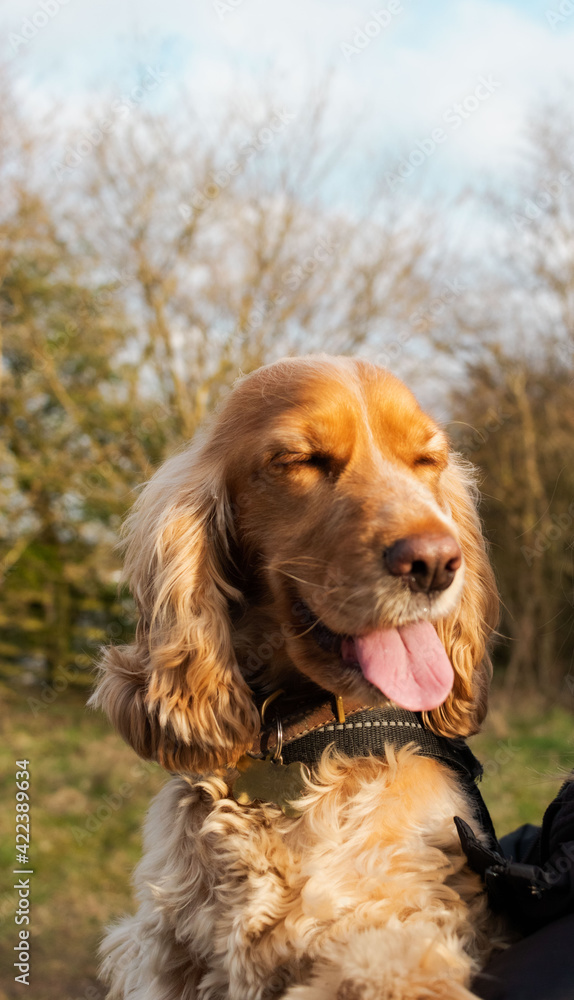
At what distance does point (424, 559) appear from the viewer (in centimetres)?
174

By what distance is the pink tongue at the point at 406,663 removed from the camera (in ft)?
6.01

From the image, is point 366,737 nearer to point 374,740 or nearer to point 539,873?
point 374,740

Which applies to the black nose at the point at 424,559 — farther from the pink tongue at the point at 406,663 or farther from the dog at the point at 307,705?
the pink tongue at the point at 406,663

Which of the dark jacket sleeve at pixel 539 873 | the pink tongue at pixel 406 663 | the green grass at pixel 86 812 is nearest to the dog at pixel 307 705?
the pink tongue at pixel 406 663

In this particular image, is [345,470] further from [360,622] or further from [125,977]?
[125,977]

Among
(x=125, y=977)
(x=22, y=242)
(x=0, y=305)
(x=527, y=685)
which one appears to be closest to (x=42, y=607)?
(x=0, y=305)

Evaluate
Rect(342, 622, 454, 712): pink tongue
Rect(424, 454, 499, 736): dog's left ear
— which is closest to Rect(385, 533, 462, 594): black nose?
Rect(342, 622, 454, 712): pink tongue

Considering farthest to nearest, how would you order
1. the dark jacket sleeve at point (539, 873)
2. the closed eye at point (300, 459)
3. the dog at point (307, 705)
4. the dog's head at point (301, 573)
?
the closed eye at point (300, 459) → the dog's head at point (301, 573) → the dog at point (307, 705) → the dark jacket sleeve at point (539, 873)

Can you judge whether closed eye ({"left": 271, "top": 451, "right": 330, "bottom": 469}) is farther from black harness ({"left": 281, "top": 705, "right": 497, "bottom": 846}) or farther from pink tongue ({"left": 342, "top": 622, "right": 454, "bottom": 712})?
black harness ({"left": 281, "top": 705, "right": 497, "bottom": 846})

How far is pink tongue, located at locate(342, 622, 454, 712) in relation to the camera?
6.01 ft

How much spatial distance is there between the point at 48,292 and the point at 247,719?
10030mm

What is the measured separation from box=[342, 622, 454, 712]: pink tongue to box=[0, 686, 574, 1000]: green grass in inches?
13.1

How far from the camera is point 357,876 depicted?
1788mm

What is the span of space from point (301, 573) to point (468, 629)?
0.60m
